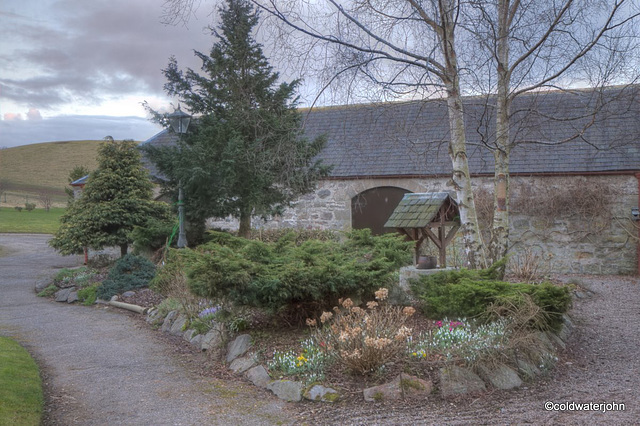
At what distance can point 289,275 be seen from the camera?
6199 mm

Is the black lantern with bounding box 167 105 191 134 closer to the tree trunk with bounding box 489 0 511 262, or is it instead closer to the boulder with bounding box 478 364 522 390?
the tree trunk with bounding box 489 0 511 262

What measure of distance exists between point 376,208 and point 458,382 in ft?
35.4

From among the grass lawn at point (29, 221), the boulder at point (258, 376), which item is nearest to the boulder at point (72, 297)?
the boulder at point (258, 376)

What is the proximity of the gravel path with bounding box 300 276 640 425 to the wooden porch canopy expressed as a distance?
2.48 m

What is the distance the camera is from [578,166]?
45.5 feet

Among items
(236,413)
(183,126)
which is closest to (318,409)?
(236,413)

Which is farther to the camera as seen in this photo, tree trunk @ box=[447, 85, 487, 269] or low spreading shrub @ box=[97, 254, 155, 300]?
low spreading shrub @ box=[97, 254, 155, 300]

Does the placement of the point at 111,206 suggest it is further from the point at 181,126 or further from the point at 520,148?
the point at 520,148

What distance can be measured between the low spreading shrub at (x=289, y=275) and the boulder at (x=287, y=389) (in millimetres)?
1009

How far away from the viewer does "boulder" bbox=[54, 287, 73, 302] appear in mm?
12039

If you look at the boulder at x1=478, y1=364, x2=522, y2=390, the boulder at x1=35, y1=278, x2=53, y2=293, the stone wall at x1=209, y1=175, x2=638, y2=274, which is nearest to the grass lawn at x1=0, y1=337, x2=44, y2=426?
the boulder at x1=478, y1=364, x2=522, y2=390

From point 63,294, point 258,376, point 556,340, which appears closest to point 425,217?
point 556,340

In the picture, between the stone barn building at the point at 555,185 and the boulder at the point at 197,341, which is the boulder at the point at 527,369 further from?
the stone barn building at the point at 555,185

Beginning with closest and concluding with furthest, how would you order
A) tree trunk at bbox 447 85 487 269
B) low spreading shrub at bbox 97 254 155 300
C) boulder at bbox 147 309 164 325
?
tree trunk at bbox 447 85 487 269 < boulder at bbox 147 309 164 325 < low spreading shrub at bbox 97 254 155 300
